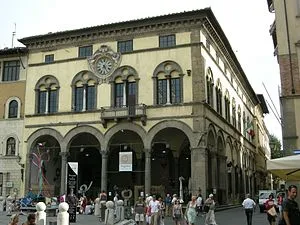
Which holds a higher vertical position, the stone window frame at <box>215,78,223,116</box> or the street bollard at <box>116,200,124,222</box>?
the stone window frame at <box>215,78,223,116</box>

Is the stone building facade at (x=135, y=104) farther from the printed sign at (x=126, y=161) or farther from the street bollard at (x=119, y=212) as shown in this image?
the street bollard at (x=119, y=212)

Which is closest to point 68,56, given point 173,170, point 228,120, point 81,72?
point 81,72

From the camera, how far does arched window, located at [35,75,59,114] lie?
35781 millimetres

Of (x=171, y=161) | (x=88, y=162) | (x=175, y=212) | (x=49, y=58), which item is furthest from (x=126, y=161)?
(x=175, y=212)

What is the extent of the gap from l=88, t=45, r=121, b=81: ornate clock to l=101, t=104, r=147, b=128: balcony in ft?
10.1

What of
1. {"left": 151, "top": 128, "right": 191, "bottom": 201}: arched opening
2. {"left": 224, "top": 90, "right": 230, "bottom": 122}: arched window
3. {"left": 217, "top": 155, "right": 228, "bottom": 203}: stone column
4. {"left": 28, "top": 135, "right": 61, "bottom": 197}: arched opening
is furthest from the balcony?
{"left": 224, "top": 90, "right": 230, "bottom": 122}: arched window

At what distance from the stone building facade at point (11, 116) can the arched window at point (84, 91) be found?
536 cm

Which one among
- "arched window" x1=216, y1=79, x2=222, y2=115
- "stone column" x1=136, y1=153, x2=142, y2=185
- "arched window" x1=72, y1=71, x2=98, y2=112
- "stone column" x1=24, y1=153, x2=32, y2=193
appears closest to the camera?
"arched window" x1=72, y1=71, x2=98, y2=112

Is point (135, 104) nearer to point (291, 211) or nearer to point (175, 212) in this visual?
point (175, 212)

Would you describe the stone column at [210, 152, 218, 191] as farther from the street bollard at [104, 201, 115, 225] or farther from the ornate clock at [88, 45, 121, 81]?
the street bollard at [104, 201, 115, 225]

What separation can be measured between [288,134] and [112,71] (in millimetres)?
18070

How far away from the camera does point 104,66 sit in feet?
113

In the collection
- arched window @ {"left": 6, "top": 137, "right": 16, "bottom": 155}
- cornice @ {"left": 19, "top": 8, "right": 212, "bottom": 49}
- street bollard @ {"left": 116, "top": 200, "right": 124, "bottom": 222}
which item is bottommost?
street bollard @ {"left": 116, "top": 200, "right": 124, "bottom": 222}

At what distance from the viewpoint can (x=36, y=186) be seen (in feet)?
118
